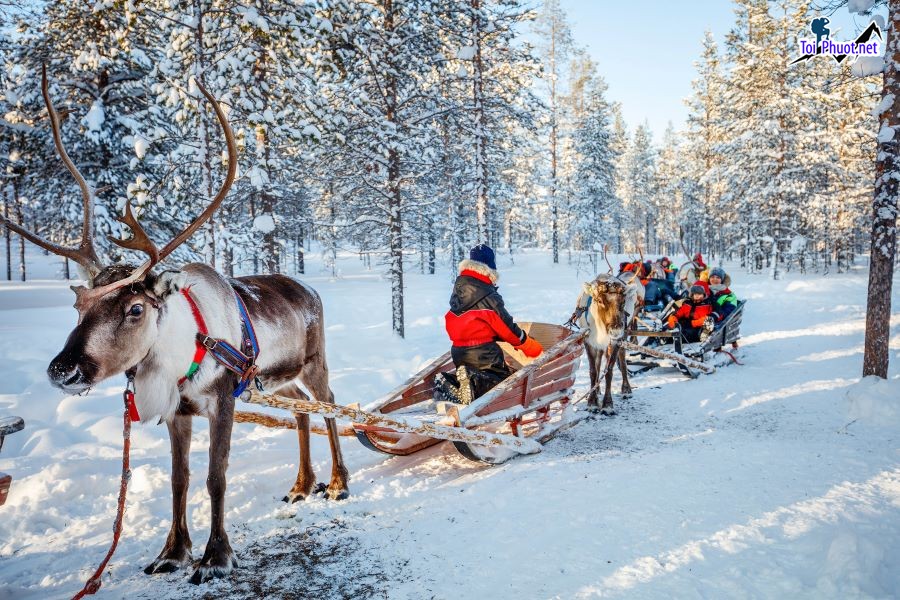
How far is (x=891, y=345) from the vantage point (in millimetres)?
11648

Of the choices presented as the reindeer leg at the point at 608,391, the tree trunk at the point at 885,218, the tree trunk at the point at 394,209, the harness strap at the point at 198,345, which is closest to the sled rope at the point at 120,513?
the harness strap at the point at 198,345

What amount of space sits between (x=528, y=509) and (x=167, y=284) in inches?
126

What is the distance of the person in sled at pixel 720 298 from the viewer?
35.5 feet

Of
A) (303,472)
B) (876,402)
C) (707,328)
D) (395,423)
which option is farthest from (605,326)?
(303,472)

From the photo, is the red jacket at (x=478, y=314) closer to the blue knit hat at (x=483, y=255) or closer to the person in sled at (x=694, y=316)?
the blue knit hat at (x=483, y=255)

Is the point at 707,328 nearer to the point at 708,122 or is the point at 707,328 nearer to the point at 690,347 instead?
the point at 690,347

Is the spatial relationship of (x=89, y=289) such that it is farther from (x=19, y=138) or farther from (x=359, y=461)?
(x=19, y=138)

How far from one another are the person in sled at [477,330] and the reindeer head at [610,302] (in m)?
2.18

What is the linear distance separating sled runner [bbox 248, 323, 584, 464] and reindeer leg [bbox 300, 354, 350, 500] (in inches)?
10.4

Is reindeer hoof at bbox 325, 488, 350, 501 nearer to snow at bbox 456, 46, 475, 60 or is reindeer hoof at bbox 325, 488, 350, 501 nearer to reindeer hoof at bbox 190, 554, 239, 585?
reindeer hoof at bbox 190, 554, 239, 585

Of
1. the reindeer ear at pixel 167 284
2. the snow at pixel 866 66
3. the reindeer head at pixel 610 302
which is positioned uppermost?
the snow at pixel 866 66

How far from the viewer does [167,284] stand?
9.83 feet

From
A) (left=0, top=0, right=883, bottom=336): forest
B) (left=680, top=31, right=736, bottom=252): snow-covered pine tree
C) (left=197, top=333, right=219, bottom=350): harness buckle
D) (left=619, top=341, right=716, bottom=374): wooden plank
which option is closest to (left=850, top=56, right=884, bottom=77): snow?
(left=0, top=0, right=883, bottom=336): forest

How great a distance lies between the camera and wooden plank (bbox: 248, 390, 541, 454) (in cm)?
366
